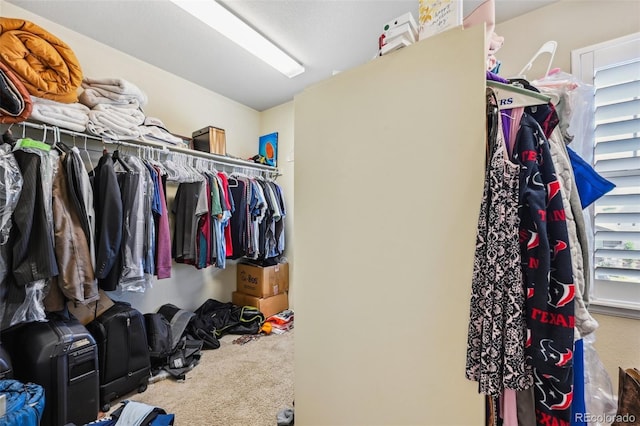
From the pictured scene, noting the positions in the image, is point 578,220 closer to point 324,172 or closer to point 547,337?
point 547,337

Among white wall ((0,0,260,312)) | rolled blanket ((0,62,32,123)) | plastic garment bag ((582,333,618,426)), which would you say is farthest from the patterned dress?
white wall ((0,0,260,312))

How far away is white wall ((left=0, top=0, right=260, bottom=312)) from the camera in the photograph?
6.81 ft

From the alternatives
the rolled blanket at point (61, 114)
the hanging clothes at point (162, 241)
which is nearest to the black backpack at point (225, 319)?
the hanging clothes at point (162, 241)

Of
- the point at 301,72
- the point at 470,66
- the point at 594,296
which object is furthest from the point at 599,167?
the point at 301,72

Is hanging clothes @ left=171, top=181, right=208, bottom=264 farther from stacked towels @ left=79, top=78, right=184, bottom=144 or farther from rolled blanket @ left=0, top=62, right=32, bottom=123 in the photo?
rolled blanket @ left=0, top=62, right=32, bottom=123

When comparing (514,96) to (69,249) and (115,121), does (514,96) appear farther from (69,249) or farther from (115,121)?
(115,121)

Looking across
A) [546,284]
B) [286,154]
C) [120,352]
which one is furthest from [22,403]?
[286,154]

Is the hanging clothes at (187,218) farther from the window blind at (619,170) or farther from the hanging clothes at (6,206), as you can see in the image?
the window blind at (619,170)

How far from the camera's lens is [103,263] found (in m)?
1.59

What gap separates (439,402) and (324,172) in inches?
36.4

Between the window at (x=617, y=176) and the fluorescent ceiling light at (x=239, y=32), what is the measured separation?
7.28 ft

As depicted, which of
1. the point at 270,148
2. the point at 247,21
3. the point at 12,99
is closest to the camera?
the point at 12,99

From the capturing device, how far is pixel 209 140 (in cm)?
259

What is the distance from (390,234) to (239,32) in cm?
202
